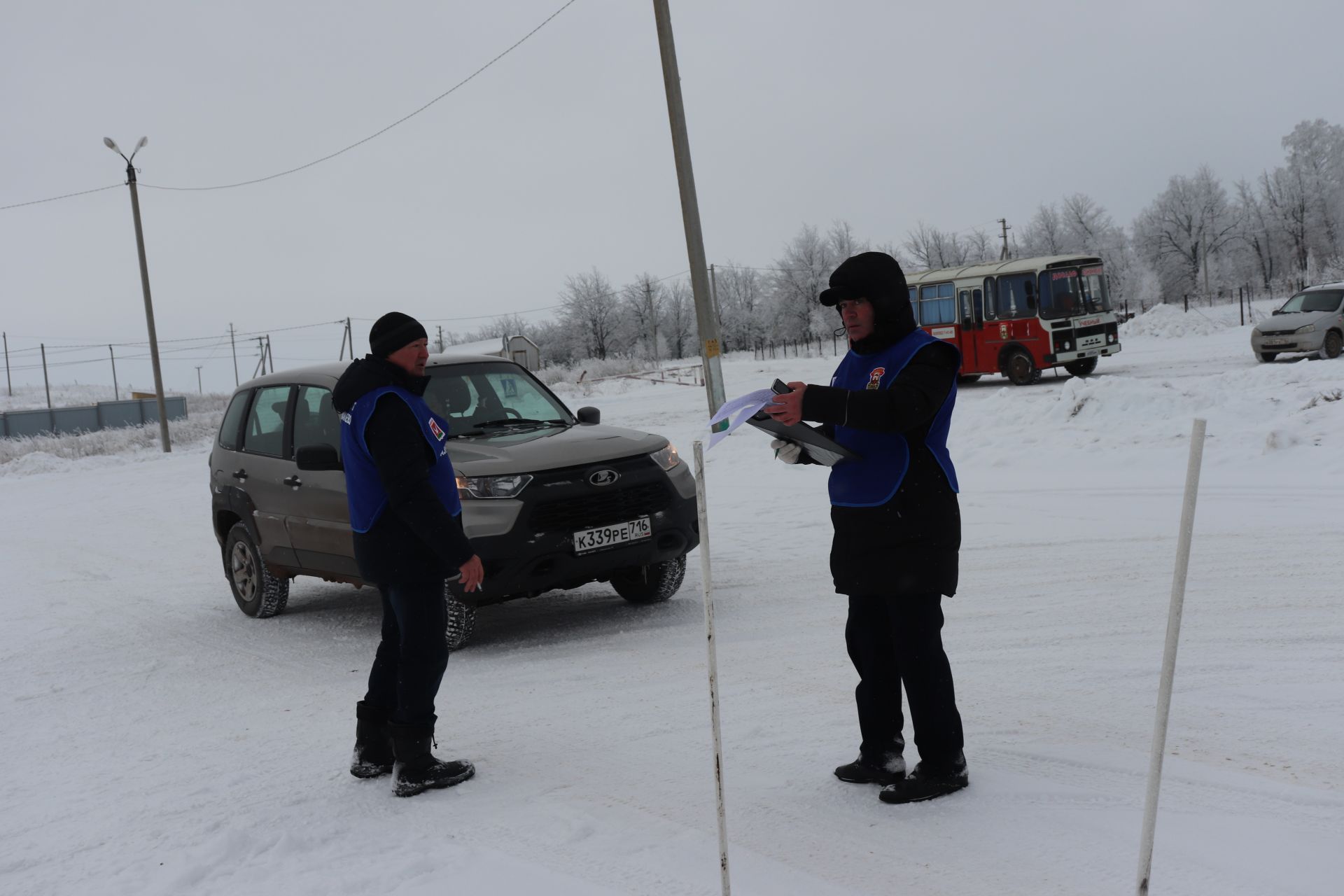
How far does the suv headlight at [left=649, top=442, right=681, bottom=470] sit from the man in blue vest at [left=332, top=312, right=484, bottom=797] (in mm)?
2748

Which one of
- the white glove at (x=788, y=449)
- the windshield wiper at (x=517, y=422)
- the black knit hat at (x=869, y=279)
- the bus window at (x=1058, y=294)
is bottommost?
the white glove at (x=788, y=449)

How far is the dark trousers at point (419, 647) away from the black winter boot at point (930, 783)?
1803 mm

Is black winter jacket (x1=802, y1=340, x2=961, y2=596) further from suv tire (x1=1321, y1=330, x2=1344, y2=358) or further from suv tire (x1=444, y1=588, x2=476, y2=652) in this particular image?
suv tire (x1=1321, y1=330, x2=1344, y2=358)

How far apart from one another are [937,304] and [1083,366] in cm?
358

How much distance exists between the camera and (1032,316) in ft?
79.6

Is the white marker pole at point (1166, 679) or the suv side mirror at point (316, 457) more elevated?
the suv side mirror at point (316, 457)

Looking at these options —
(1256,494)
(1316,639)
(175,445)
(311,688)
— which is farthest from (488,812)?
(175,445)

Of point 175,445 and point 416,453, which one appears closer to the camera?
point 416,453

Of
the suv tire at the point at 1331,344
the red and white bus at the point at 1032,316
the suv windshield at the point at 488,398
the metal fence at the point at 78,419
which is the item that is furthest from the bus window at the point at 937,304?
the metal fence at the point at 78,419

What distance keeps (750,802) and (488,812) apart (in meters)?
0.98

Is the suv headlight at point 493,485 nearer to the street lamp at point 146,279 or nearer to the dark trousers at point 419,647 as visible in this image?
the dark trousers at point 419,647

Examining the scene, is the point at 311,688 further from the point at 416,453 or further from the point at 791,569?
the point at 791,569

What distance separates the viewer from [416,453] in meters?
4.28

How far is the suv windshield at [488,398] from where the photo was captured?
24.4ft
